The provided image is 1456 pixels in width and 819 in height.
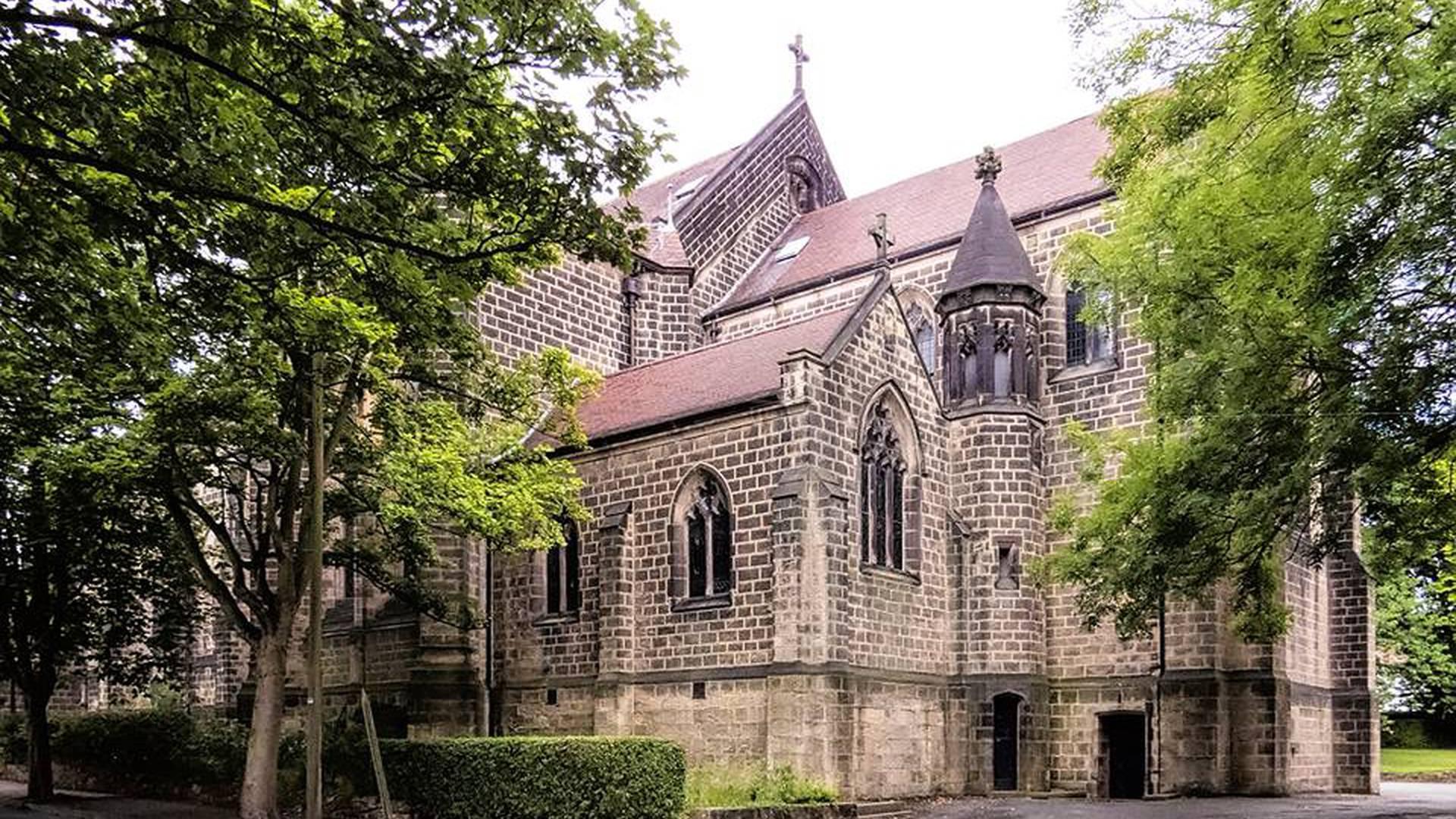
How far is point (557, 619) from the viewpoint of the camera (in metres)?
24.1

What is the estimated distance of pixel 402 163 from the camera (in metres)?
8.51

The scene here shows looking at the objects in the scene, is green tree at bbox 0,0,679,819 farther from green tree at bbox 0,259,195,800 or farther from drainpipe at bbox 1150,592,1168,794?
drainpipe at bbox 1150,592,1168,794

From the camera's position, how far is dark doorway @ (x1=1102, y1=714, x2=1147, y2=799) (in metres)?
24.2

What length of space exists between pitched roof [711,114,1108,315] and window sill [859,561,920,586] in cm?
811

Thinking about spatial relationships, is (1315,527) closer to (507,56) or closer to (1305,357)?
(1305,357)

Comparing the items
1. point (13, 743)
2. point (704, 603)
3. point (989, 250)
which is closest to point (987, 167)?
point (989, 250)

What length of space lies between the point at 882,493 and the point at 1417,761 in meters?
28.3

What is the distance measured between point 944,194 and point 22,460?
20.7 meters

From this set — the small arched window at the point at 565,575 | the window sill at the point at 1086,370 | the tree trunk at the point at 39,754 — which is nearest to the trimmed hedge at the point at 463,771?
the tree trunk at the point at 39,754

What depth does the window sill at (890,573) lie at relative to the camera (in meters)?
21.9

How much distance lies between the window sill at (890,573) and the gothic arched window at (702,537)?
2.31 m

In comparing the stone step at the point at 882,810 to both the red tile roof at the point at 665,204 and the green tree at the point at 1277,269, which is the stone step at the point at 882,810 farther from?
the red tile roof at the point at 665,204

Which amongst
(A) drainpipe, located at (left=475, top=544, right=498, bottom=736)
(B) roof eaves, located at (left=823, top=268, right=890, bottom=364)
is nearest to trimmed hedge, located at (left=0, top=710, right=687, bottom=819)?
(A) drainpipe, located at (left=475, top=544, right=498, bottom=736)

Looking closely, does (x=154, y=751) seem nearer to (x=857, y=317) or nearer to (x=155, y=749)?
(x=155, y=749)
